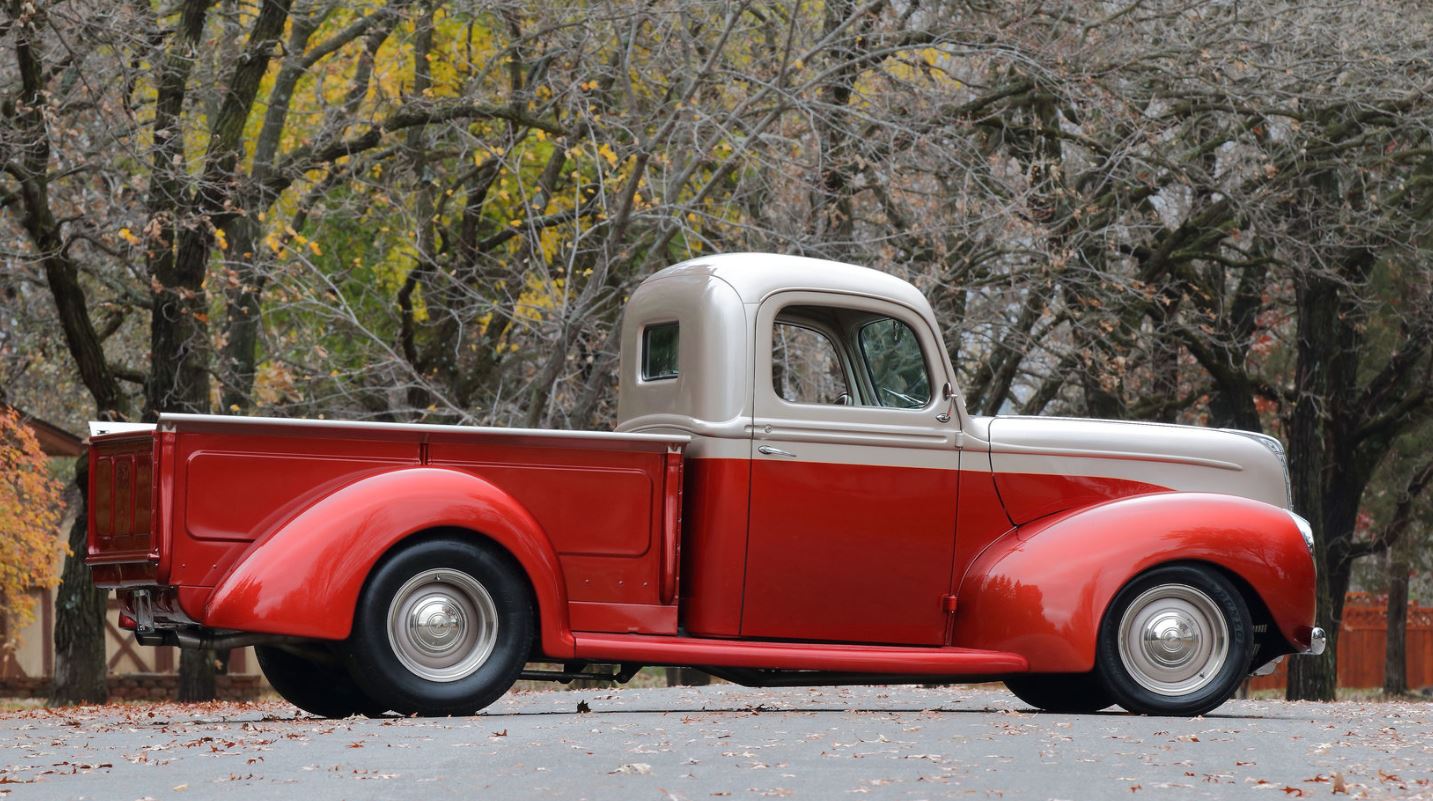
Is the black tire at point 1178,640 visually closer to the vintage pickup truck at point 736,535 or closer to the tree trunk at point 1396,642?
the vintage pickup truck at point 736,535

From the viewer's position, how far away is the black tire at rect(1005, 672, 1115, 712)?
394 inches

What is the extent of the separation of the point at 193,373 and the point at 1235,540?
413 inches

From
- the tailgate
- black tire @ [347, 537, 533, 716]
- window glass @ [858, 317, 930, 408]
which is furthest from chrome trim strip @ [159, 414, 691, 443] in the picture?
window glass @ [858, 317, 930, 408]

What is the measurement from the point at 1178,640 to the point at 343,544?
4428 mm

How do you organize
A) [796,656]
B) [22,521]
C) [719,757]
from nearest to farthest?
[719,757] → [796,656] → [22,521]

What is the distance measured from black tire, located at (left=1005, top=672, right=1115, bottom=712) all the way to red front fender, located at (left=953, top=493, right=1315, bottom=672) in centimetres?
35

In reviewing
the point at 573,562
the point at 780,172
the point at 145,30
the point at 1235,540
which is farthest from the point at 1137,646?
the point at 145,30

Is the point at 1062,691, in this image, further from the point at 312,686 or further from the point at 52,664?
the point at 52,664

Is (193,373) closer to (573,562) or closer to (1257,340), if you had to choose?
(573,562)

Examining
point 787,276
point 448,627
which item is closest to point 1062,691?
point 787,276

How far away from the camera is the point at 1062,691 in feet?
34.1

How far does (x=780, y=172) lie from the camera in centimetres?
1473

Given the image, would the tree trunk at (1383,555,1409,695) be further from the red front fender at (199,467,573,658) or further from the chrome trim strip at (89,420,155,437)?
the chrome trim strip at (89,420,155,437)

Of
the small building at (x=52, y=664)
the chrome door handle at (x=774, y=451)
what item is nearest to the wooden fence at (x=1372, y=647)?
the small building at (x=52, y=664)
